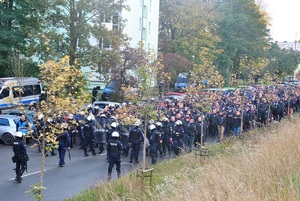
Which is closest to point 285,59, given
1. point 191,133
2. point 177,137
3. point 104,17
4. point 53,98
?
point 104,17

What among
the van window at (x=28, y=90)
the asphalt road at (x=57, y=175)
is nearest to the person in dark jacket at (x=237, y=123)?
the asphalt road at (x=57, y=175)

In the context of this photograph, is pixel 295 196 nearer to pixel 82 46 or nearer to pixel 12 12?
pixel 82 46

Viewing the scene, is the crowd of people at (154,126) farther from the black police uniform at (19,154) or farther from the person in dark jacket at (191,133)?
the black police uniform at (19,154)

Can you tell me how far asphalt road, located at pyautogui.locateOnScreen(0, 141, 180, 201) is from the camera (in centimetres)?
1259

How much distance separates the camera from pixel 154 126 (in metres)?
17.3

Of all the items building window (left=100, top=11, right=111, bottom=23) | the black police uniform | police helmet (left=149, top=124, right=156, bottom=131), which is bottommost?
the black police uniform

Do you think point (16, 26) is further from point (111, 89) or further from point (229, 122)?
point (229, 122)

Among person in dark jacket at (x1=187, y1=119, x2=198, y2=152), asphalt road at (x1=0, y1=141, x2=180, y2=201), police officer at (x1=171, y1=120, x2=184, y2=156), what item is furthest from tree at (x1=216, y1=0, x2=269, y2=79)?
asphalt road at (x1=0, y1=141, x2=180, y2=201)

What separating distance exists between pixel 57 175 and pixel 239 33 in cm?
4358

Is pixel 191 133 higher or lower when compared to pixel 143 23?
lower

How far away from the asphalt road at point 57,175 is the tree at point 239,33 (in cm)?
3530

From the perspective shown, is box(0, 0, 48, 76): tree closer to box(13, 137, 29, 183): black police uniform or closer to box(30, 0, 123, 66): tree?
box(30, 0, 123, 66): tree

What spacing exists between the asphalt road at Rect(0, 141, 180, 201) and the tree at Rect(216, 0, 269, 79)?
3530cm

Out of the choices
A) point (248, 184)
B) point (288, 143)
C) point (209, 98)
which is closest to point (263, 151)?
point (288, 143)
